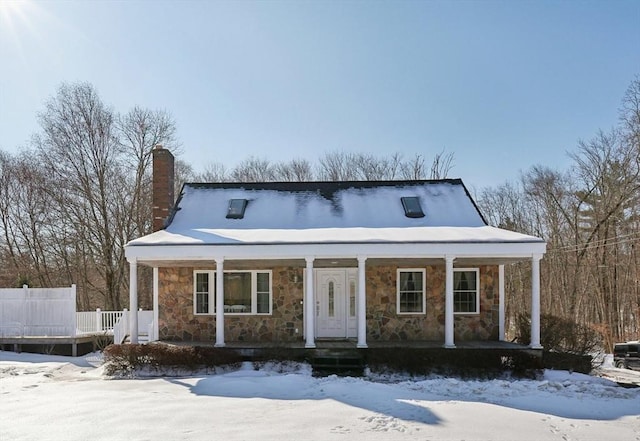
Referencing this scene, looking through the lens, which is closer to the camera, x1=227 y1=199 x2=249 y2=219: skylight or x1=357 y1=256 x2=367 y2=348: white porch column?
x1=357 y1=256 x2=367 y2=348: white porch column

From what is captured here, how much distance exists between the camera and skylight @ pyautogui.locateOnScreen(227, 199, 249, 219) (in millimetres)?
14375

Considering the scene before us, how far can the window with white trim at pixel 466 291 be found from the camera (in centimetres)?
1369

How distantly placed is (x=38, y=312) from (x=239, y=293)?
7675mm

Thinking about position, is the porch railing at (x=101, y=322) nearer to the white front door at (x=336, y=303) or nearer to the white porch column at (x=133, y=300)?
the white porch column at (x=133, y=300)

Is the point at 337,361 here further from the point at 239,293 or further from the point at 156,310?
the point at 156,310

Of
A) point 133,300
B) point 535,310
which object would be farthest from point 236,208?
point 535,310

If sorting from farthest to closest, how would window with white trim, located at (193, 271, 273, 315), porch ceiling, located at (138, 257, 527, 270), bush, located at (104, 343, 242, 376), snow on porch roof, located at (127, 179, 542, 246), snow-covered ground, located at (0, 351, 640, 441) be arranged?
1. window with white trim, located at (193, 271, 273, 315)
2. porch ceiling, located at (138, 257, 527, 270)
3. snow on porch roof, located at (127, 179, 542, 246)
4. bush, located at (104, 343, 242, 376)
5. snow-covered ground, located at (0, 351, 640, 441)

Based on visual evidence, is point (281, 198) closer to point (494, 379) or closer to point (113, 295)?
point (494, 379)

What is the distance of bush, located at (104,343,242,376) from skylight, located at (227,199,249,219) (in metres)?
4.44

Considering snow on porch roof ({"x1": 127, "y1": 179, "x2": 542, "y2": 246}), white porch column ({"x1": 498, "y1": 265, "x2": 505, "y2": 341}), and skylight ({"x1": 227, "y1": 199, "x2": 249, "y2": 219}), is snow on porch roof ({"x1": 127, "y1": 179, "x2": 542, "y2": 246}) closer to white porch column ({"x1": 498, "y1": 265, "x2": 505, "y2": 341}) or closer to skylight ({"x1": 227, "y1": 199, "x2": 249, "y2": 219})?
skylight ({"x1": 227, "y1": 199, "x2": 249, "y2": 219})

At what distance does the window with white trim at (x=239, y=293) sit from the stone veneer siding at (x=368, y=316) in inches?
7.0

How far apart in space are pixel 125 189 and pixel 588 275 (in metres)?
25.4

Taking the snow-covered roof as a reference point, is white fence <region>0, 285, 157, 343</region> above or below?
below

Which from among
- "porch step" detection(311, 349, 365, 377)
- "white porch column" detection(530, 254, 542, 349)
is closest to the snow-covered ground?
"porch step" detection(311, 349, 365, 377)
